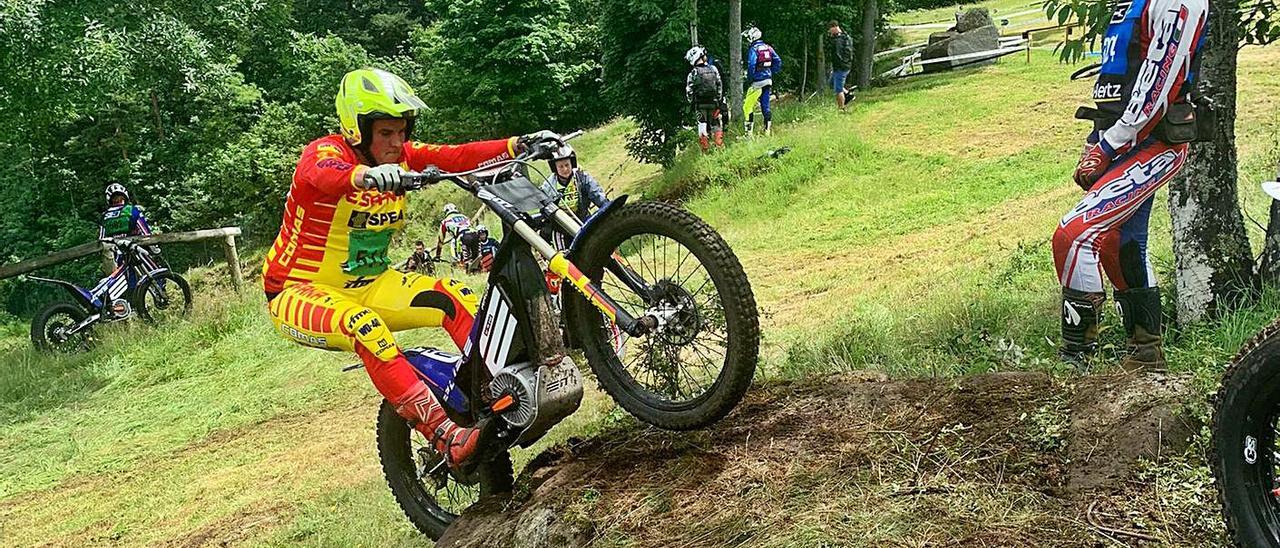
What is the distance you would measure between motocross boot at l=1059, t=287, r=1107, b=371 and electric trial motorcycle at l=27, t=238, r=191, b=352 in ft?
41.5

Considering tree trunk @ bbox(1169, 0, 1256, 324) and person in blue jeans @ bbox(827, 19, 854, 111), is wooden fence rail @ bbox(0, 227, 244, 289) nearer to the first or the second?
person in blue jeans @ bbox(827, 19, 854, 111)

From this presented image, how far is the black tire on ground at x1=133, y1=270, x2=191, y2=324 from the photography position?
546 inches

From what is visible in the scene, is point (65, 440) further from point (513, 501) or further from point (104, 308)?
point (513, 501)

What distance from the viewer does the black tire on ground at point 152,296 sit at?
Result: 13875mm

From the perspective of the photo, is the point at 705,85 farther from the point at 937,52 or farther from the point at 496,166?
the point at 937,52

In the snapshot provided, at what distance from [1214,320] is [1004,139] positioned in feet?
32.3

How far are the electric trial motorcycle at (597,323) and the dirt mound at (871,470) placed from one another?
9.7 inches

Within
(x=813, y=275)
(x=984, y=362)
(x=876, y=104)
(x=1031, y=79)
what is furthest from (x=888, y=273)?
(x=1031, y=79)

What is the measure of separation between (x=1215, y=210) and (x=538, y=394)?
10.8 feet

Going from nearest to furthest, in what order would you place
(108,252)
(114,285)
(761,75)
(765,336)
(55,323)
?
(765,336) → (55,323) → (114,285) → (108,252) → (761,75)

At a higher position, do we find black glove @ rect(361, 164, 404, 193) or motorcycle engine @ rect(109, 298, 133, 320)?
black glove @ rect(361, 164, 404, 193)

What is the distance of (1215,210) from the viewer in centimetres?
454

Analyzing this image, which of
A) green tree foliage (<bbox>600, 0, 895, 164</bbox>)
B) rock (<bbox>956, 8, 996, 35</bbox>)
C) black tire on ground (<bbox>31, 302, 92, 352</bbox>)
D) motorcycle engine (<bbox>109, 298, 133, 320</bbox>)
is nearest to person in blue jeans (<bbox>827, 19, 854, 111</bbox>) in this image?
green tree foliage (<bbox>600, 0, 895, 164</bbox>)

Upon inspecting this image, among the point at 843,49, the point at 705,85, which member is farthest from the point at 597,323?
the point at 843,49
